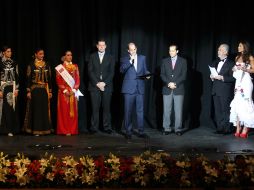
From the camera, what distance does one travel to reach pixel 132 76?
773 centimetres

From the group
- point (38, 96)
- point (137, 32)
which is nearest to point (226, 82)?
point (137, 32)

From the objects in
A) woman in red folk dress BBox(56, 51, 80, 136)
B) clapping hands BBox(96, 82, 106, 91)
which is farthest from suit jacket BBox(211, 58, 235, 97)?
woman in red folk dress BBox(56, 51, 80, 136)

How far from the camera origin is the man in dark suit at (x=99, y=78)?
8.01m

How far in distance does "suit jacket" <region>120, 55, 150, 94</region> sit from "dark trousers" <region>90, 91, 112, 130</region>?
0.44 metres

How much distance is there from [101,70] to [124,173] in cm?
293

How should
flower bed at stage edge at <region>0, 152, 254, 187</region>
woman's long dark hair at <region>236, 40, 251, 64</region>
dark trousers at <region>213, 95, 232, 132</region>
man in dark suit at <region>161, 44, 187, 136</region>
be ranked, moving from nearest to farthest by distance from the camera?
flower bed at stage edge at <region>0, 152, 254, 187</region>, woman's long dark hair at <region>236, 40, 251, 64</region>, man in dark suit at <region>161, 44, 187, 136</region>, dark trousers at <region>213, 95, 232, 132</region>

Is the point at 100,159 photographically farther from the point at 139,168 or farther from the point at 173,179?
the point at 173,179

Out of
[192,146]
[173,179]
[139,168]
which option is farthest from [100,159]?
[192,146]

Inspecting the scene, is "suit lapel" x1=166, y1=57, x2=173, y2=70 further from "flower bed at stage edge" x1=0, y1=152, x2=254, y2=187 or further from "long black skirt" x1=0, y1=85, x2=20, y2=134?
"flower bed at stage edge" x1=0, y1=152, x2=254, y2=187

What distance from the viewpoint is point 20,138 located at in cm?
761

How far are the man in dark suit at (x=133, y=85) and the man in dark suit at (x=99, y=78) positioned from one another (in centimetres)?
34

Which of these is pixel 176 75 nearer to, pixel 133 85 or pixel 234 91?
pixel 133 85

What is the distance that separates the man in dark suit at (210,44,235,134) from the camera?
8016 mm

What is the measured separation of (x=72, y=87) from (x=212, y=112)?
2.53 meters
